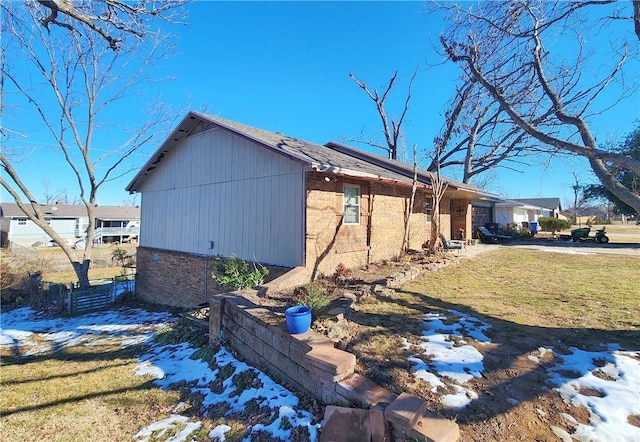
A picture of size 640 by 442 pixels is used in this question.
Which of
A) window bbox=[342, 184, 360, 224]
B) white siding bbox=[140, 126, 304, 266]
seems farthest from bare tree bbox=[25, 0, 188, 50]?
window bbox=[342, 184, 360, 224]

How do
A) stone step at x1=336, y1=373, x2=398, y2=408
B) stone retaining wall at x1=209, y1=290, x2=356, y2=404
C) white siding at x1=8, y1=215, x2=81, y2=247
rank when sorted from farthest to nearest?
white siding at x1=8, y1=215, x2=81, y2=247, stone retaining wall at x1=209, y1=290, x2=356, y2=404, stone step at x1=336, y1=373, x2=398, y2=408

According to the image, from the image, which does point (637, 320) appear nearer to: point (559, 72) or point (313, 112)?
point (559, 72)

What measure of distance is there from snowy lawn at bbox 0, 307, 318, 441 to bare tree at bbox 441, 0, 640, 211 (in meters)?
5.29

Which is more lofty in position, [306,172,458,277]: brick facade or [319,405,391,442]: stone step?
[306,172,458,277]: brick facade

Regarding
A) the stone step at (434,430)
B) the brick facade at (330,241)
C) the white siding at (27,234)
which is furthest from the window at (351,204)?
the white siding at (27,234)

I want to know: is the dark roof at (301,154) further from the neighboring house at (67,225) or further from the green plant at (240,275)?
the neighboring house at (67,225)

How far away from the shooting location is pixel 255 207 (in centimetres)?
837

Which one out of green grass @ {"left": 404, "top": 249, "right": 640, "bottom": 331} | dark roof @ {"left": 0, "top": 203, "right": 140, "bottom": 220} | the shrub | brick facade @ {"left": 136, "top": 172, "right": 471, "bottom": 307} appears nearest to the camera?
green grass @ {"left": 404, "top": 249, "right": 640, "bottom": 331}

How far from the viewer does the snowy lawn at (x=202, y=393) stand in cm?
334

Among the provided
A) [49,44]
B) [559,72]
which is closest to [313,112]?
[49,44]

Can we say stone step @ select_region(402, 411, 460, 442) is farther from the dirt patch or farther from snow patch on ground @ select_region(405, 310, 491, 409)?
snow patch on ground @ select_region(405, 310, 491, 409)

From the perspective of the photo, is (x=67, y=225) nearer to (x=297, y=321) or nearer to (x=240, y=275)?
(x=240, y=275)

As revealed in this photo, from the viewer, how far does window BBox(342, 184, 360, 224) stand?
27.5ft

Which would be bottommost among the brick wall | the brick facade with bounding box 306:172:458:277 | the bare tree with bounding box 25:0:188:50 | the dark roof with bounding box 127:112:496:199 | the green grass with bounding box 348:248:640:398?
the brick wall
